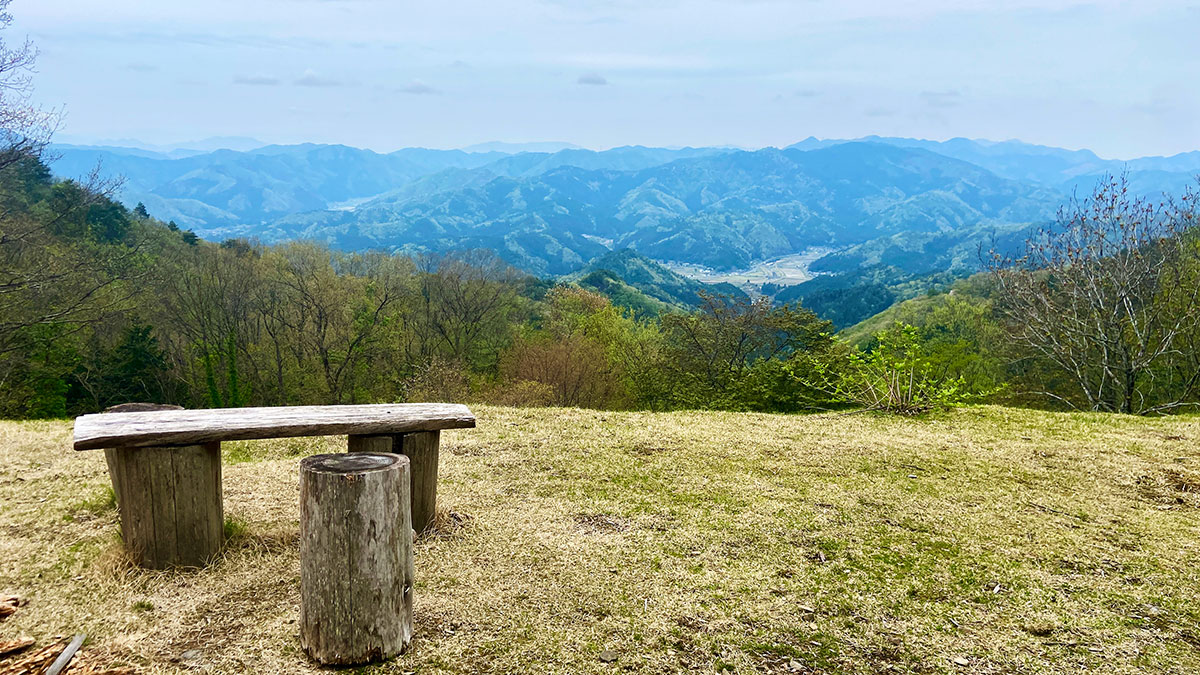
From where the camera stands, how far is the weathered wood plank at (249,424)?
192 inches

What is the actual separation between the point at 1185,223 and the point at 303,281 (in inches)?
1659

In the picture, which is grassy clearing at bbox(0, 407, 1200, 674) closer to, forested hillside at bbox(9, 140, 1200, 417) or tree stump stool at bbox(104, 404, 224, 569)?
tree stump stool at bbox(104, 404, 224, 569)

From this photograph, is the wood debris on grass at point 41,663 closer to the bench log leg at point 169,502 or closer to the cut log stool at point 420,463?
the bench log leg at point 169,502

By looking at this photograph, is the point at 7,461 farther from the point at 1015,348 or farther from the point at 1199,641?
the point at 1015,348

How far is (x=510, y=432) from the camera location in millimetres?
10992

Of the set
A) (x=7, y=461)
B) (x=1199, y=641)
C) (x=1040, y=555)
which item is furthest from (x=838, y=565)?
(x=7, y=461)

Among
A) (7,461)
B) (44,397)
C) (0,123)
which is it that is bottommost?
(44,397)

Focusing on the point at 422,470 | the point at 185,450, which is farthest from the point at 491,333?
the point at 185,450

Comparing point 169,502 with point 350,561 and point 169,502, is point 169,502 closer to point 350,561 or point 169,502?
point 169,502

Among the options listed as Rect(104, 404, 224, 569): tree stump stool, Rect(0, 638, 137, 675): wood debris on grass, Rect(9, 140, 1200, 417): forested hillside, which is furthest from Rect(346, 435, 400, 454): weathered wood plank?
Rect(9, 140, 1200, 417): forested hillside

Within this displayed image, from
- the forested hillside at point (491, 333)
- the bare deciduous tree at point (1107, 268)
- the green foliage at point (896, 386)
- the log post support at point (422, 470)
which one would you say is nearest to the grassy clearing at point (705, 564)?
the log post support at point (422, 470)

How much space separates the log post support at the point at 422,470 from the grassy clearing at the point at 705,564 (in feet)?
0.77

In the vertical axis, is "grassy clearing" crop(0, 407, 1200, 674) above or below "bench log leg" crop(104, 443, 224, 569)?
below

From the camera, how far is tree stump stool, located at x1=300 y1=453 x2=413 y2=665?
411 centimetres
